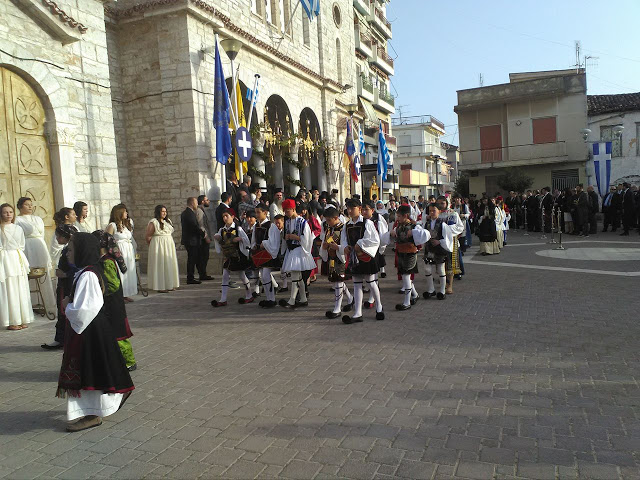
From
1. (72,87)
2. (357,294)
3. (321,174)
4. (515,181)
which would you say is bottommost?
(357,294)

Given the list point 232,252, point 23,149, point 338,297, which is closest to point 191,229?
point 232,252

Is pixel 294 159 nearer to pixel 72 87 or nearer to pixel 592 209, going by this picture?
pixel 72 87

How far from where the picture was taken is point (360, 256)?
7.32 m

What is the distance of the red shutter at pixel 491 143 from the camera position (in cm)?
3641

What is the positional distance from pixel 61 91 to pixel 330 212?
18.9 ft

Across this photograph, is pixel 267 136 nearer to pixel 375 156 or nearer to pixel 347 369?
pixel 347 369

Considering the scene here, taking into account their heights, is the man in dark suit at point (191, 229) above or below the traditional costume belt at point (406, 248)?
above

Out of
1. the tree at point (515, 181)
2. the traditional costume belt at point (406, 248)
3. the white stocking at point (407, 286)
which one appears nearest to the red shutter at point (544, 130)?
the tree at point (515, 181)

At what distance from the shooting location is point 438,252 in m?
8.73

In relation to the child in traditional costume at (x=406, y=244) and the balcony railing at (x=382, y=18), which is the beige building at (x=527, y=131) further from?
the child in traditional costume at (x=406, y=244)

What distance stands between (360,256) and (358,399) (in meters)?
3.15

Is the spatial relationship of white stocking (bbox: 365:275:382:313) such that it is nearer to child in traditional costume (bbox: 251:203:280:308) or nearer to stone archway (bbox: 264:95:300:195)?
child in traditional costume (bbox: 251:203:280:308)

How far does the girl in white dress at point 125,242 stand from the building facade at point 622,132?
31.4m

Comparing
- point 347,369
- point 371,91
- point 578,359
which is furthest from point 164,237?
point 371,91
